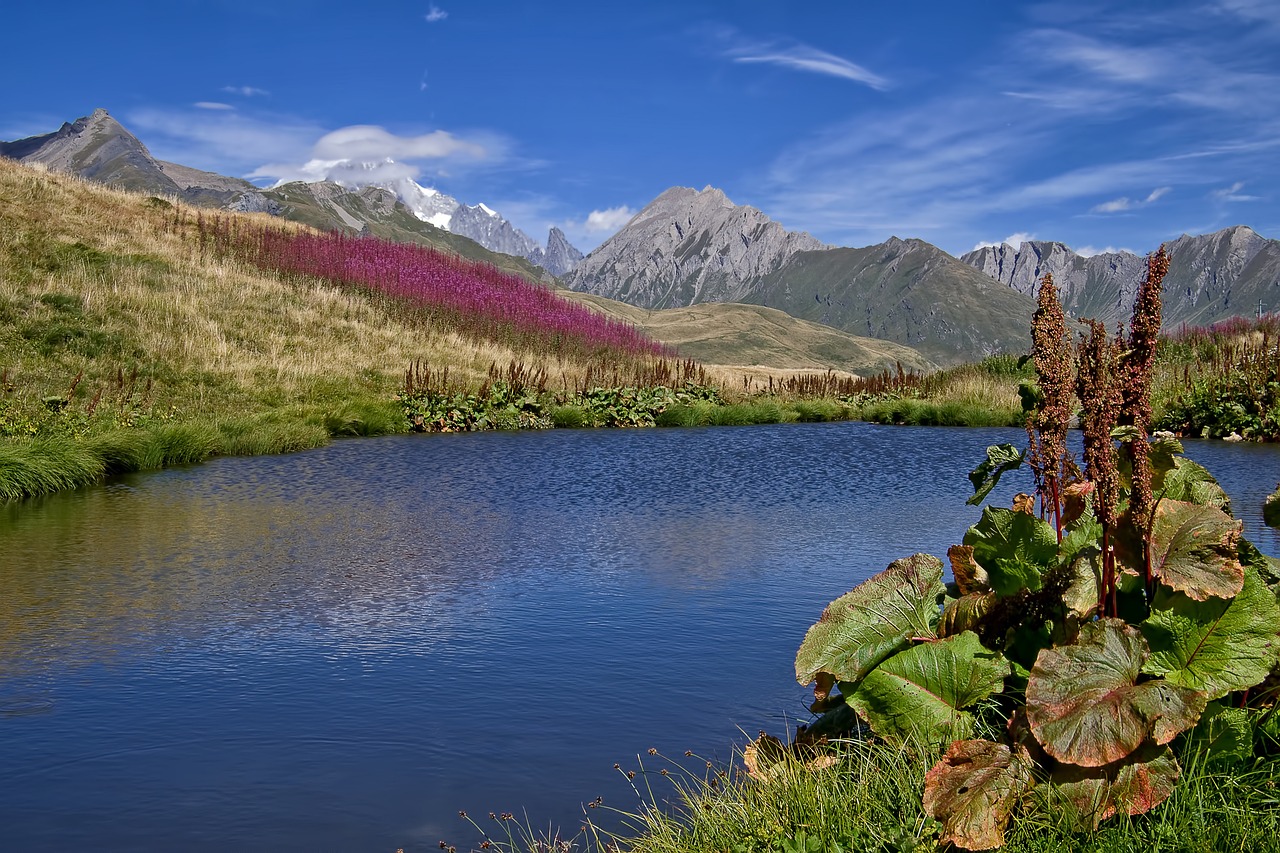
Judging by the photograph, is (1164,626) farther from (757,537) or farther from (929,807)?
(757,537)

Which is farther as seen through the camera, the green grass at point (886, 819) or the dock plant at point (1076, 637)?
the dock plant at point (1076, 637)

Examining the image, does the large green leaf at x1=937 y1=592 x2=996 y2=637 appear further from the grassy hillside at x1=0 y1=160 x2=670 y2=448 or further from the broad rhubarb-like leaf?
the grassy hillside at x1=0 y1=160 x2=670 y2=448

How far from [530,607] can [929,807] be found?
4.36 meters

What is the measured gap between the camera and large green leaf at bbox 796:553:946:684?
11.7 ft

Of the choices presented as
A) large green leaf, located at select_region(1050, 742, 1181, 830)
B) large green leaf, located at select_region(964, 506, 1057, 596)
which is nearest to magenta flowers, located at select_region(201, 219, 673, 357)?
large green leaf, located at select_region(964, 506, 1057, 596)

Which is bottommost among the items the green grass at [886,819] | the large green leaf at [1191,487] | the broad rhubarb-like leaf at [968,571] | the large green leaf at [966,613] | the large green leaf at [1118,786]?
the green grass at [886,819]

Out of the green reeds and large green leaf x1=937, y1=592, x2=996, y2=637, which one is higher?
large green leaf x1=937, y1=592, x2=996, y2=637

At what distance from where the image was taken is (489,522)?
34.4 ft

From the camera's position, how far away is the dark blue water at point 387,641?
4.02 m

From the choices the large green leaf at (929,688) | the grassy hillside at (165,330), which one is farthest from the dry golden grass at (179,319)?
the large green leaf at (929,688)

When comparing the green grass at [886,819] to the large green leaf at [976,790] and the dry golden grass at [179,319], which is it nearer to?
the large green leaf at [976,790]

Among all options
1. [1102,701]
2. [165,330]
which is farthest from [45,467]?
[1102,701]

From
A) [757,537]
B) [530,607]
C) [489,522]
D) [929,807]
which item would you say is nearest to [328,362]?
[489,522]

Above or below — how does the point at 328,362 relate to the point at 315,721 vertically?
above
